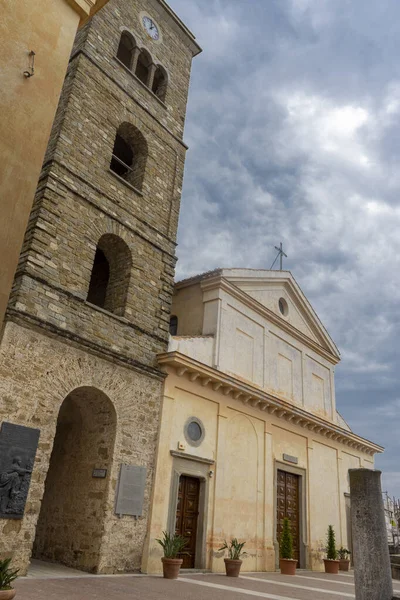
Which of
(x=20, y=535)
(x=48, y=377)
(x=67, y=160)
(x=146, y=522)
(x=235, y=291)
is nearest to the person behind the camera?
(x=20, y=535)

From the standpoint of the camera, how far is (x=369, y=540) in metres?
5.94

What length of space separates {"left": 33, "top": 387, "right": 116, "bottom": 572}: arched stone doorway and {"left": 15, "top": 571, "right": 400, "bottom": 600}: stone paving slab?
1.06m

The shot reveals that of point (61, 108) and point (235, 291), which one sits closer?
point (61, 108)

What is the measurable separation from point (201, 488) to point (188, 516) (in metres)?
0.75

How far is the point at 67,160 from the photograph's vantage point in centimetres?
1155

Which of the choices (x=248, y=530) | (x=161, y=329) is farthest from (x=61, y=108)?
(x=248, y=530)

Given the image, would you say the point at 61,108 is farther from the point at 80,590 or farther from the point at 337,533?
the point at 337,533

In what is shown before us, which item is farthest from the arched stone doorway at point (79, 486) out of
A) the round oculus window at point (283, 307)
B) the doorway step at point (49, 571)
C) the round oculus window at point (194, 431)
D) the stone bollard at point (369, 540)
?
the round oculus window at point (283, 307)

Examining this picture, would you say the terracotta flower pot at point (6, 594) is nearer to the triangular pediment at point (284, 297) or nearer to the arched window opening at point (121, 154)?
the triangular pediment at point (284, 297)

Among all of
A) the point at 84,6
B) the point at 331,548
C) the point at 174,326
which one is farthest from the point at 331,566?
the point at 84,6

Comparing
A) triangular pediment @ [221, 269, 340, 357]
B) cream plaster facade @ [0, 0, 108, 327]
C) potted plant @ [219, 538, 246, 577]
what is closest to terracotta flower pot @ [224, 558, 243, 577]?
potted plant @ [219, 538, 246, 577]

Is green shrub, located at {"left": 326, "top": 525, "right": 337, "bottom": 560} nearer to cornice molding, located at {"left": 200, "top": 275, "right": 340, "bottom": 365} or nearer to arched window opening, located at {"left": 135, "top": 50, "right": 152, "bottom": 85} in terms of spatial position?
cornice molding, located at {"left": 200, "top": 275, "right": 340, "bottom": 365}

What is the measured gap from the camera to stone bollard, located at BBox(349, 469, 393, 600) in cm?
573

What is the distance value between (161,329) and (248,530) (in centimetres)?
612
